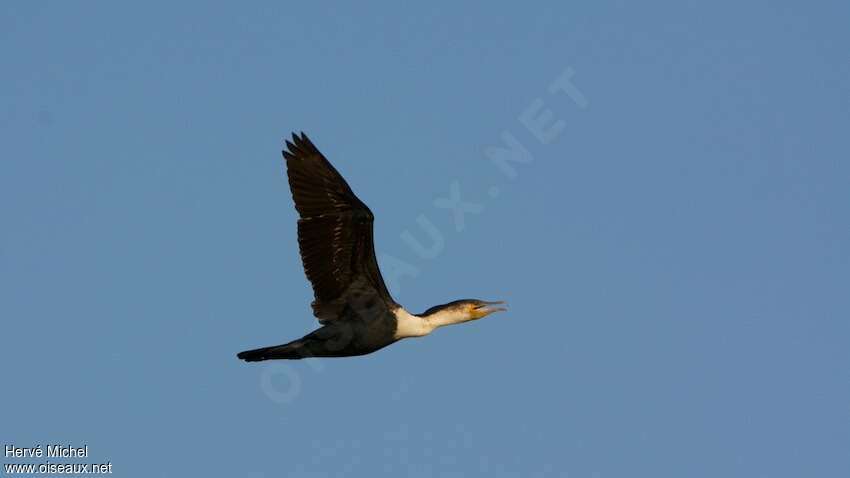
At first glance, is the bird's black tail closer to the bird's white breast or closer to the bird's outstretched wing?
the bird's outstretched wing

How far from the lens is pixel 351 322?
60.8 ft

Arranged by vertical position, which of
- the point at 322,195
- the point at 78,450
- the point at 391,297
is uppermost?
the point at 322,195

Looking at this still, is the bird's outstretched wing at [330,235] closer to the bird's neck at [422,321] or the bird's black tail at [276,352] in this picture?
the bird's neck at [422,321]

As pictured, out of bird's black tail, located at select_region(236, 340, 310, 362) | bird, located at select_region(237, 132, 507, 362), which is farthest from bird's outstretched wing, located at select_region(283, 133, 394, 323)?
bird's black tail, located at select_region(236, 340, 310, 362)

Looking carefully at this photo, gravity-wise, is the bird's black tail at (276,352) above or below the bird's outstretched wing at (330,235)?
below

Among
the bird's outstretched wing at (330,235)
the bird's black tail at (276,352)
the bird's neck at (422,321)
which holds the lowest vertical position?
the bird's black tail at (276,352)

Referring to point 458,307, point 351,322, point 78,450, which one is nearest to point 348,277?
point 351,322

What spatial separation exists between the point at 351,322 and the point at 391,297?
753mm

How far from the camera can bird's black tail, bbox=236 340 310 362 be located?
1822 centimetres

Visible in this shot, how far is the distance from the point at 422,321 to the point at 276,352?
239 cm

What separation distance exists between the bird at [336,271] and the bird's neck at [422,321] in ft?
0.05

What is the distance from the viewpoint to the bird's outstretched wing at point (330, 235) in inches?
716

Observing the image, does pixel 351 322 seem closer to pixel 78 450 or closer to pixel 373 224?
pixel 373 224

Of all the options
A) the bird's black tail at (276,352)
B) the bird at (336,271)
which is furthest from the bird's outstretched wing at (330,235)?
the bird's black tail at (276,352)
